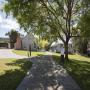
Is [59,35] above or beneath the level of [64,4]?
beneath

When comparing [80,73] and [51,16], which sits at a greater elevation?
[51,16]

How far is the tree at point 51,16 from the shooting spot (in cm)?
2983

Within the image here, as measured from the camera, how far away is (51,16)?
32.5m

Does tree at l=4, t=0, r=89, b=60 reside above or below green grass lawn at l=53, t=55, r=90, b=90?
above

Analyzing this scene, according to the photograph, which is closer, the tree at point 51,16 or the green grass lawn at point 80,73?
the green grass lawn at point 80,73

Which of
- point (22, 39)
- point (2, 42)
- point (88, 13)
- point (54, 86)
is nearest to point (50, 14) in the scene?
point (88, 13)

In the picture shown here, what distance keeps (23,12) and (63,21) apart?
883cm

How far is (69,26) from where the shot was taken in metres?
32.3

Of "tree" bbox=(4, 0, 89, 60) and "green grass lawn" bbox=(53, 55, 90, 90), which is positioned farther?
"tree" bbox=(4, 0, 89, 60)

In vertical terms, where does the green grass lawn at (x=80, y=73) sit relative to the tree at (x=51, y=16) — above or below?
below

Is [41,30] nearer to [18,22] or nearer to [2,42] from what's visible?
[18,22]

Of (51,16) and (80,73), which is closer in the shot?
(80,73)

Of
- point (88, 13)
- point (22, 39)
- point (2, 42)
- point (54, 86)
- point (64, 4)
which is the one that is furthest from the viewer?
point (2, 42)

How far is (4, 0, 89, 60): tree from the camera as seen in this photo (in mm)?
29831
